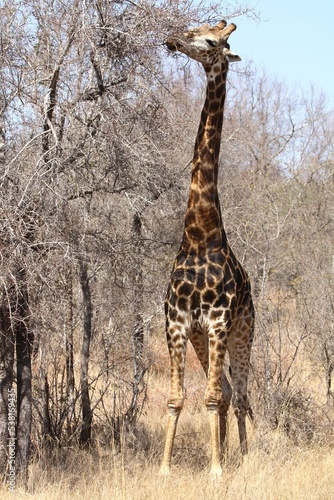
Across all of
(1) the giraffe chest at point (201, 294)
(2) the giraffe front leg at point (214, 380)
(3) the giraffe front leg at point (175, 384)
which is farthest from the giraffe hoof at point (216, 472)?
(1) the giraffe chest at point (201, 294)

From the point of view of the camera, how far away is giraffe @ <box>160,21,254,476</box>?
7.02m

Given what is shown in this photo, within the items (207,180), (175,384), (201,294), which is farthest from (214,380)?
(207,180)

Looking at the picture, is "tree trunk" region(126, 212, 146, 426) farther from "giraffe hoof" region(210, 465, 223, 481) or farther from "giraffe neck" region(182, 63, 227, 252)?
"giraffe hoof" region(210, 465, 223, 481)

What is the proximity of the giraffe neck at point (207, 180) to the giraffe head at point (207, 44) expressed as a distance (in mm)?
144

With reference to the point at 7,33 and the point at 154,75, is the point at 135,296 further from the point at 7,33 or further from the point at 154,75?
the point at 7,33

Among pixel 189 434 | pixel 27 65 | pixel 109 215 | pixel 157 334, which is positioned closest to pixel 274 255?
pixel 157 334

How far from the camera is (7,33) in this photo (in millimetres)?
6719

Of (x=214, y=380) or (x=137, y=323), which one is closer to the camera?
(x=214, y=380)

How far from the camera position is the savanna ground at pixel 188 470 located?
641 centimetres

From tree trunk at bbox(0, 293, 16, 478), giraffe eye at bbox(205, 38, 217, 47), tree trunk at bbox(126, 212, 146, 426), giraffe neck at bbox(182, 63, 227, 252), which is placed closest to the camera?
tree trunk at bbox(0, 293, 16, 478)

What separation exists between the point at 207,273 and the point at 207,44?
1976 millimetres

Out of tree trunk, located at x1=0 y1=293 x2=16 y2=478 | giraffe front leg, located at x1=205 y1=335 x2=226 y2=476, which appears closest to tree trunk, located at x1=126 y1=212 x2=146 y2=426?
giraffe front leg, located at x1=205 y1=335 x2=226 y2=476

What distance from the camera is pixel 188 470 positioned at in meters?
7.33

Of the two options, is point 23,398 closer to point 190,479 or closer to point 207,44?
point 190,479
